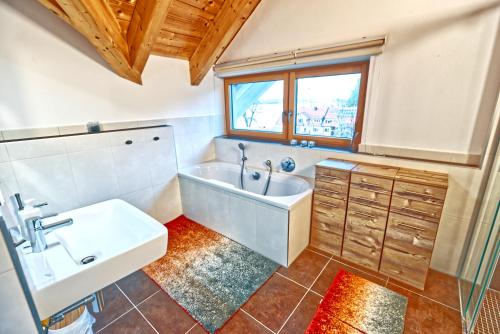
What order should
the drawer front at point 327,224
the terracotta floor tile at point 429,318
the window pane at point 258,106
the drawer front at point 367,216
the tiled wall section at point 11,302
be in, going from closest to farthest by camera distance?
the tiled wall section at point 11,302 < the terracotta floor tile at point 429,318 < the drawer front at point 367,216 < the drawer front at point 327,224 < the window pane at point 258,106

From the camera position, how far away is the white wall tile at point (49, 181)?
1.68 metres

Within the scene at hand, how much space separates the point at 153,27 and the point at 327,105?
171 centimetres

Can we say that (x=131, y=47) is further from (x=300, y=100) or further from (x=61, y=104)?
(x=300, y=100)

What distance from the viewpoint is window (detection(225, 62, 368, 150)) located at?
7.19 ft

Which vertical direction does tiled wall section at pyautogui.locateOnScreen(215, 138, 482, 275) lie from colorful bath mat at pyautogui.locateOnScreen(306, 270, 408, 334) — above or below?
above

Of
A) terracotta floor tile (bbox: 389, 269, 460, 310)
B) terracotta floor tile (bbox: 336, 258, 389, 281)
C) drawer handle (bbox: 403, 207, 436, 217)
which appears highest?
drawer handle (bbox: 403, 207, 436, 217)

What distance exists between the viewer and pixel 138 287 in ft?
5.99

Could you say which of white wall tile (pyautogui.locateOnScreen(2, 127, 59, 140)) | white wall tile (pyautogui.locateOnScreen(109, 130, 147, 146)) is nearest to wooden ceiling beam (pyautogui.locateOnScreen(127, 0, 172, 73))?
white wall tile (pyautogui.locateOnScreen(109, 130, 147, 146))

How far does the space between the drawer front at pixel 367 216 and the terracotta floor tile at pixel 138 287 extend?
66.1 inches

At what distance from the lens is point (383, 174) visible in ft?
5.77

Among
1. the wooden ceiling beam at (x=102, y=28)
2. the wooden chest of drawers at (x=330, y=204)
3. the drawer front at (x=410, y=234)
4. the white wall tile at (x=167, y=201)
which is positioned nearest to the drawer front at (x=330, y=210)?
the wooden chest of drawers at (x=330, y=204)

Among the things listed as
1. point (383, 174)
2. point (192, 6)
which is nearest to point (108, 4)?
point (192, 6)

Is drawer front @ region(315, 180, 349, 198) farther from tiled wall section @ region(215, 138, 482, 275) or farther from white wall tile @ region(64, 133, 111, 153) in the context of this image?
white wall tile @ region(64, 133, 111, 153)

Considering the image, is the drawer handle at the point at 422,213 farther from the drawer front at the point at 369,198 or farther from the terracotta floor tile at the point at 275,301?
the terracotta floor tile at the point at 275,301
